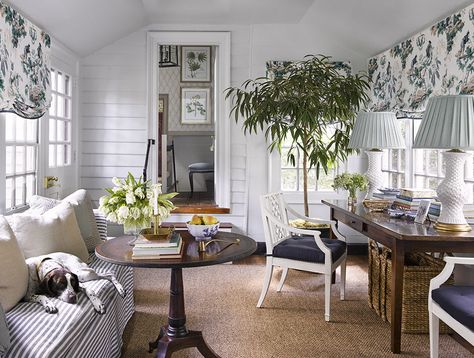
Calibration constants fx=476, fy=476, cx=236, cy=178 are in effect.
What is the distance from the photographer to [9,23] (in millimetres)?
3158

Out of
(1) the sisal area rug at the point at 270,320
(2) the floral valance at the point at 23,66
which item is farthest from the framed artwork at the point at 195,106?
(2) the floral valance at the point at 23,66

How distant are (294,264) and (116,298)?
135 cm

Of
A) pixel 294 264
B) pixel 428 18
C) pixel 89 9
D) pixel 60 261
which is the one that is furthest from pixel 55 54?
pixel 428 18

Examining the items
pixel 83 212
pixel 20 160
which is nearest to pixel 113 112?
pixel 20 160

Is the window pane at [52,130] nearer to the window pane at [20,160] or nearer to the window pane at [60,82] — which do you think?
the window pane at [60,82]

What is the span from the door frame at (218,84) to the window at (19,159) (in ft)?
5.53

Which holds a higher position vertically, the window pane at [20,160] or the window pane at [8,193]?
the window pane at [20,160]

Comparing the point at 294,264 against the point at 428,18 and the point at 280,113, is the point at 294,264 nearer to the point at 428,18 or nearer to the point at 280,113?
the point at 280,113

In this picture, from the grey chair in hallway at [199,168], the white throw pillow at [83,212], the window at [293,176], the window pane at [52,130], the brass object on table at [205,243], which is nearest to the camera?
the brass object on table at [205,243]

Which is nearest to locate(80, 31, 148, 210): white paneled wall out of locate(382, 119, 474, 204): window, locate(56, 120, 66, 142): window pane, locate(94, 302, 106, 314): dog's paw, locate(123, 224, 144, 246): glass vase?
locate(56, 120, 66, 142): window pane

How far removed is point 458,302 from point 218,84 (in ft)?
12.9

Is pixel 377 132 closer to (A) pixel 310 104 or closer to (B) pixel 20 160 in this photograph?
(A) pixel 310 104

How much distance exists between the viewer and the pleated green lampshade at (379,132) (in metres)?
3.71

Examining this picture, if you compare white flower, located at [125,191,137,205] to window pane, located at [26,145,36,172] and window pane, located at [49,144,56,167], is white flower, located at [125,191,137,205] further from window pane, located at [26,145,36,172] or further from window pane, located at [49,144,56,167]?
window pane, located at [49,144,56,167]
